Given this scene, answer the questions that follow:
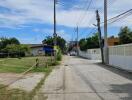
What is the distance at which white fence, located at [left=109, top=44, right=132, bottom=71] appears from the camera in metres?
32.9

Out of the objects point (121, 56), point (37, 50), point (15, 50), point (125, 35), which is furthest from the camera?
point (37, 50)

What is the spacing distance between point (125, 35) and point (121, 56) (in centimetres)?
4004

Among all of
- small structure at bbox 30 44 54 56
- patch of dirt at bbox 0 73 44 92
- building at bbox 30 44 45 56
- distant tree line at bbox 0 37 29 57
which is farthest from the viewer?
building at bbox 30 44 45 56

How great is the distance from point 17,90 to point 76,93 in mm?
2788

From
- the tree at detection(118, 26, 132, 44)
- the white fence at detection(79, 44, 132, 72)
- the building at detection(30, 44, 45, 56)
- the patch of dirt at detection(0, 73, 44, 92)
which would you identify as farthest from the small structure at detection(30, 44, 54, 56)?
the patch of dirt at detection(0, 73, 44, 92)

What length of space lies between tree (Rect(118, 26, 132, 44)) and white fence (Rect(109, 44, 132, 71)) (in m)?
30.3

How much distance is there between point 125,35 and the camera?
7638 centimetres

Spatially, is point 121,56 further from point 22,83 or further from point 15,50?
point 15,50

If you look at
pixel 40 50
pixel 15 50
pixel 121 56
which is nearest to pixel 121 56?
pixel 121 56

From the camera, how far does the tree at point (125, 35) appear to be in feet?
246

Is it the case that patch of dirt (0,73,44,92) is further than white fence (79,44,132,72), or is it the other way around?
white fence (79,44,132,72)

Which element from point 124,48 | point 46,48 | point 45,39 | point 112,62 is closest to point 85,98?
point 124,48

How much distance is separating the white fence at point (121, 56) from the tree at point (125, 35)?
3034 centimetres

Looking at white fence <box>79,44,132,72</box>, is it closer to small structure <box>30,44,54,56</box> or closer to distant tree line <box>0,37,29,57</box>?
distant tree line <box>0,37,29,57</box>
